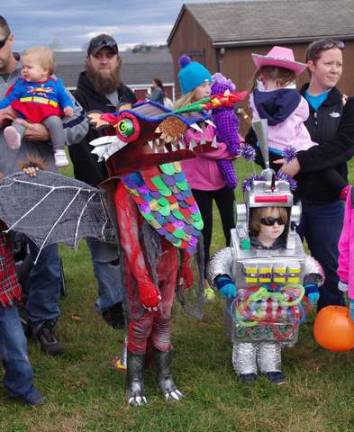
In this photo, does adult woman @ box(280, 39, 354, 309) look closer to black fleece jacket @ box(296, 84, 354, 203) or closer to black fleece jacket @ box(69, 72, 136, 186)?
black fleece jacket @ box(296, 84, 354, 203)

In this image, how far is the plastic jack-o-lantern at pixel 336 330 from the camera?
11.2 feet

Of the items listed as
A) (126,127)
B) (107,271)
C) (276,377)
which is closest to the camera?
(126,127)

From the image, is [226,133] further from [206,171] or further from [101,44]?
[101,44]

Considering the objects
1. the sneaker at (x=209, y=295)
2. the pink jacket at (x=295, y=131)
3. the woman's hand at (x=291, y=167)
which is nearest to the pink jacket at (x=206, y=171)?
the sneaker at (x=209, y=295)

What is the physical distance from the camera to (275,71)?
3811 mm

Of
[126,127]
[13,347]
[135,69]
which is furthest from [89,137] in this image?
[135,69]

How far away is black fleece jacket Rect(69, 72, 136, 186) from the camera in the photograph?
13.0 ft

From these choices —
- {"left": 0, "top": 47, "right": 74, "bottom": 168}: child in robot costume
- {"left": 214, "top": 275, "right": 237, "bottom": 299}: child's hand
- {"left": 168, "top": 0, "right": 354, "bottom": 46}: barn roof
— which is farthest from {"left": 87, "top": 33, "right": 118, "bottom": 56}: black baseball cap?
{"left": 168, "top": 0, "right": 354, "bottom": 46}: barn roof

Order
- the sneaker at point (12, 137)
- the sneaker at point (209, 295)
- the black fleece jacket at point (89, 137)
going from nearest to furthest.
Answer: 1. the sneaker at point (12, 137)
2. the black fleece jacket at point (89, 137)
3. the sneaker at point (209, 295)

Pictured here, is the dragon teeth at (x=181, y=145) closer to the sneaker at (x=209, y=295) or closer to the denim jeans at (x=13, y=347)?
the denim jeans at (x=13, y=347)

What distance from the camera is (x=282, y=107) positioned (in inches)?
144

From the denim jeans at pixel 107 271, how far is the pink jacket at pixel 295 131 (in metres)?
1.37

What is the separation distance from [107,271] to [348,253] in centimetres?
169

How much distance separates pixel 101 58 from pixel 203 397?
7.25 ft
